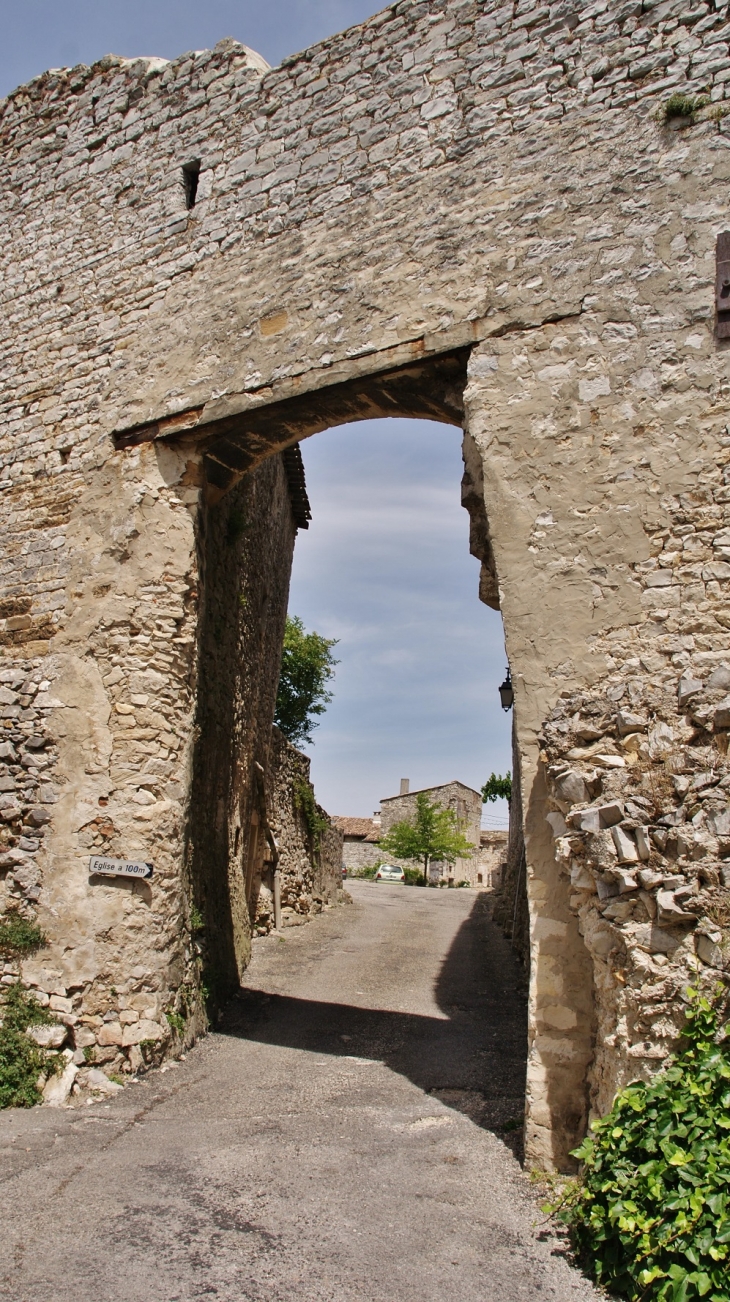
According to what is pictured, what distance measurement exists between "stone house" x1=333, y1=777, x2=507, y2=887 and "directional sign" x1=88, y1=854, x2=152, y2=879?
94.6ft

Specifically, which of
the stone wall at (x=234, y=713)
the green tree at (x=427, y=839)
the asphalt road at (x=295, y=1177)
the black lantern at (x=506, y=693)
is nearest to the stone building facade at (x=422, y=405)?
the stone wall at (x=234, y=713)

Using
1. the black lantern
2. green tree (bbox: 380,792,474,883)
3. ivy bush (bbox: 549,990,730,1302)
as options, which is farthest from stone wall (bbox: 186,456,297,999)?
green tree (bbox: 380,792,474,883)

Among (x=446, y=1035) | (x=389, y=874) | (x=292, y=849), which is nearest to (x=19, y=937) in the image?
(x=446, y=1035)

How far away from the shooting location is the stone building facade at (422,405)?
12.3ft

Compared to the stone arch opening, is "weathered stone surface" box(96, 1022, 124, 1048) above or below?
below

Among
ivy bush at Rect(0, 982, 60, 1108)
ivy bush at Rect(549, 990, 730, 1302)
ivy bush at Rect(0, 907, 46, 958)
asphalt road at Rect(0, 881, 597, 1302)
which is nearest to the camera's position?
ivy bush at Rect(549, 990, 730, 1302)

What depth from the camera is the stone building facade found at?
148 inches

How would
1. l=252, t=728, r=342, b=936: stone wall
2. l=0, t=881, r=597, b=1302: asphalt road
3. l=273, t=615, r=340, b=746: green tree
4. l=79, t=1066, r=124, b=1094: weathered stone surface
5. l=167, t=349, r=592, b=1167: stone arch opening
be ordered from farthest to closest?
l=273, t=615, r=340, b=746: green tree, l=252, t=728, r=342, b=936: stone wall, l=79, t=1066, r=124, b=1094: weathered stone surface, l=167, t=349, r=592, b=1167: stone arch opening, l=0, t=881, r=597, b=1302: asphalt road

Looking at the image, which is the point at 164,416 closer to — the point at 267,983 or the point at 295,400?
the point at 295,400

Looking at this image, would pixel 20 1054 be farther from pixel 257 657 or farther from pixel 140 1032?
pixel 257 657

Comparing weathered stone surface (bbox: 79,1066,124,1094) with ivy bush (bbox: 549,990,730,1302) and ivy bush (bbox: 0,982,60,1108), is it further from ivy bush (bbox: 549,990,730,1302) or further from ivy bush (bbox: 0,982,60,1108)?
ivy bush (bbox: 549,990,730,1302)

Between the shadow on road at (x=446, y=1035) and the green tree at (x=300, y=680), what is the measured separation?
1469cm

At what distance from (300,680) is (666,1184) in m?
20.4

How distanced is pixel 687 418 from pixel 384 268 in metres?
2.31
